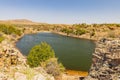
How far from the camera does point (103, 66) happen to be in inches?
1374

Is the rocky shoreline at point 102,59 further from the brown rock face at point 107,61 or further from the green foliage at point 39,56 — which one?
the green foliage at point 39,56

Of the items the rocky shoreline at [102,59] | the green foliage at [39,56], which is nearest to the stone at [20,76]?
the rocky shoreline at [102,59]

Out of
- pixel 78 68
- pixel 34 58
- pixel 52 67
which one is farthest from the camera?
pixel 78 68

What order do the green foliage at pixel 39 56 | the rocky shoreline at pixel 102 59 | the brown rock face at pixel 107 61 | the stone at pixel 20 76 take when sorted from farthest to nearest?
the green foliage at pixel 39 56 < the brown rock face at pixel 107 61 < the rocky shoreline at pixel 102 59 < the stone at pixel 20 76

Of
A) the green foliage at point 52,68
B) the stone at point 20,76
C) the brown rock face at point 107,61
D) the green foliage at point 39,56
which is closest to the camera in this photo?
the stone at point 20,76

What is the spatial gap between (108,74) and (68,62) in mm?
33808

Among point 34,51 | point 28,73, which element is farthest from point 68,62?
point 28,73

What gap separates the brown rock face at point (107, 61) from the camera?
32.8 meters

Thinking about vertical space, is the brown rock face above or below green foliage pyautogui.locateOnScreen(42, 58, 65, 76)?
above

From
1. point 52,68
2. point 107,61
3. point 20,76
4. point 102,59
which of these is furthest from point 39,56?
point 20,76

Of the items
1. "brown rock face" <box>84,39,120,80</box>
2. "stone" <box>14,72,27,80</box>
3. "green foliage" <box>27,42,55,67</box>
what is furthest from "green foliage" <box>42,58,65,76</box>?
"stone" <box>14,72,27,80</box>

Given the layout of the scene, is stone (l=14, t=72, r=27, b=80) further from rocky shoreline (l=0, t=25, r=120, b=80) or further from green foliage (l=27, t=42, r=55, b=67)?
green foliage (l=27, t=42, r=55, b=67)

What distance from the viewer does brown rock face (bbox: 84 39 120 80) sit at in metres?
32.8

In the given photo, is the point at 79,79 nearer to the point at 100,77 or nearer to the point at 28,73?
the point at 100,77
